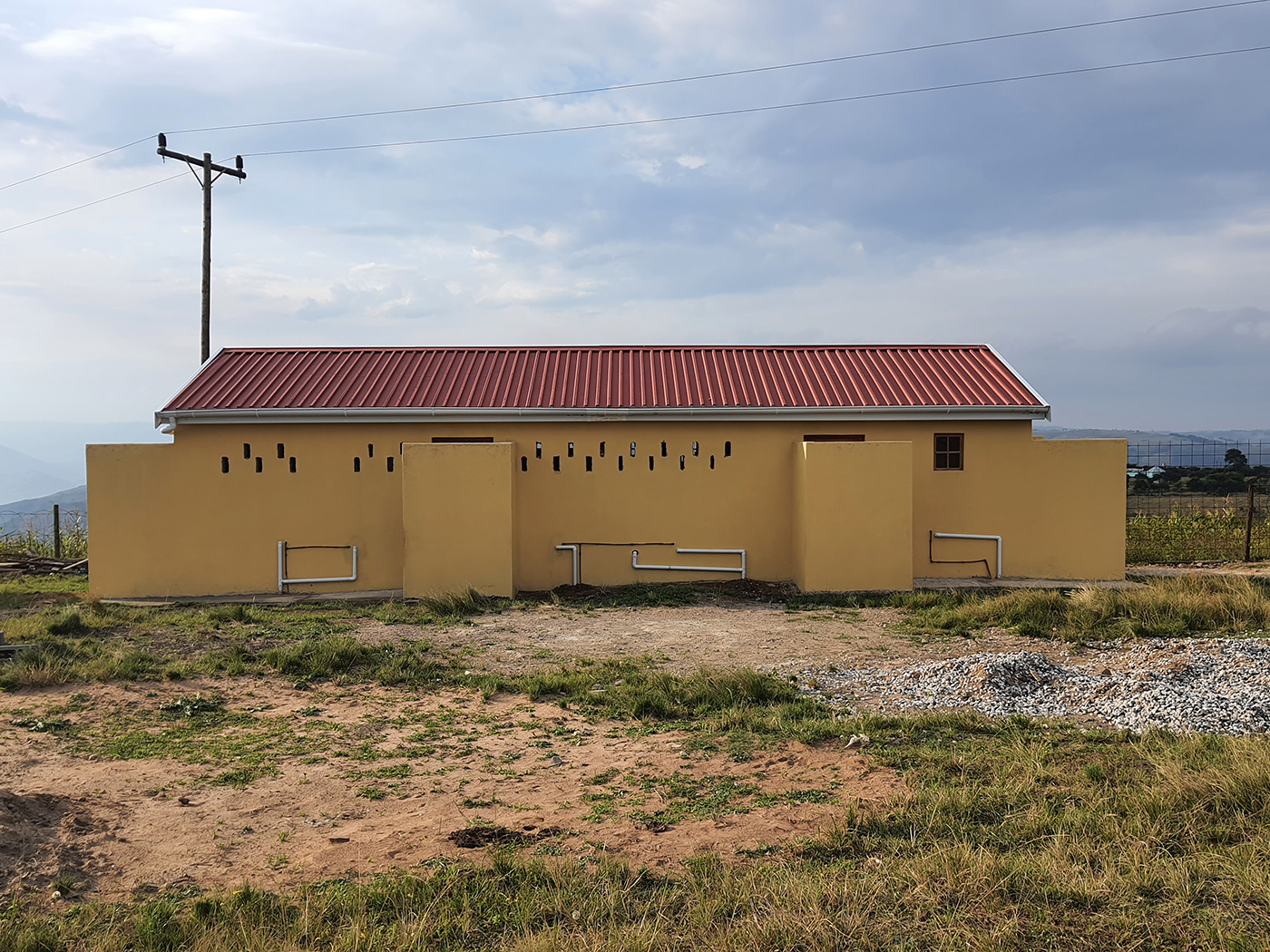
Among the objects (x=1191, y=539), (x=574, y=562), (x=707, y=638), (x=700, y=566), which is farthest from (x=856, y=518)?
(x=1191, y=539)

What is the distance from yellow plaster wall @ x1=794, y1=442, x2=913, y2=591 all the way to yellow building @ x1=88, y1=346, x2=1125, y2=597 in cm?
46

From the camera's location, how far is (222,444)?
13234 mm

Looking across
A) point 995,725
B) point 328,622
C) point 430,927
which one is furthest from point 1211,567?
point 430,927

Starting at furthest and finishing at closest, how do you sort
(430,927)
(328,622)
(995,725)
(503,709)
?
1. (328,622)
2. (503,709)
3. (995,725)
4. (430,927)

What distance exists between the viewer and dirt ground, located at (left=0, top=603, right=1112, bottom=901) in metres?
4.20

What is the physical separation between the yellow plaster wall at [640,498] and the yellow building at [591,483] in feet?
0.10

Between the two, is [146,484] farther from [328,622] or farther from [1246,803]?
[1246,803]

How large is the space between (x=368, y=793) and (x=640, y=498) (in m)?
8.79

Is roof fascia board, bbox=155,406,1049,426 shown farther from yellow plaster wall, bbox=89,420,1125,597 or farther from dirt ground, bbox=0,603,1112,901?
dirt ground, bbox=0,603,1112,901

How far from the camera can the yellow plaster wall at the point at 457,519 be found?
41.0 feet

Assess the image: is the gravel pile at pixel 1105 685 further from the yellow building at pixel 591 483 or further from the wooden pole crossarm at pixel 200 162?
the wooden pole crossarm at pixel 200 162

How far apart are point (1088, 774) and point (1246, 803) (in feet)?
2.45

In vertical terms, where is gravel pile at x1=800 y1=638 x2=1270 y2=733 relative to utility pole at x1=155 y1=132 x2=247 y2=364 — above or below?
below

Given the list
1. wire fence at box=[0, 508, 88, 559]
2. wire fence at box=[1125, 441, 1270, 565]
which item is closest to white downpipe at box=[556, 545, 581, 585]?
wire fence at box=[1125, 441, 1270, 565]
